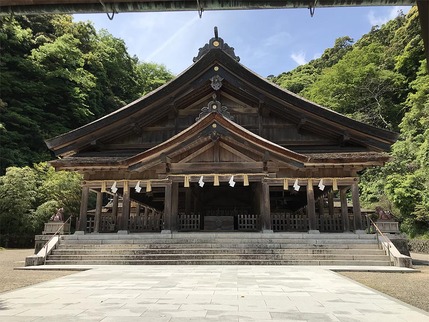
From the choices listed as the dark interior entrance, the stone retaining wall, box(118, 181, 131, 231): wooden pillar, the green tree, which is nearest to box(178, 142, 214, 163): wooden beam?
box(118, 181, 131, 231): wooden pillar

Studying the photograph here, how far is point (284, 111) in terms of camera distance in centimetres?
1669

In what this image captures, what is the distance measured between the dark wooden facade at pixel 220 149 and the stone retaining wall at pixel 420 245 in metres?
11.8

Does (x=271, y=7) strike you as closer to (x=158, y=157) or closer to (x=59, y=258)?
(x=158, y=157)

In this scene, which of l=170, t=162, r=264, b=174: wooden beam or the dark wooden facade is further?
l=170, t=162, r=264, b=174: wooden beam

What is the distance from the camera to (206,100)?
17.8 m

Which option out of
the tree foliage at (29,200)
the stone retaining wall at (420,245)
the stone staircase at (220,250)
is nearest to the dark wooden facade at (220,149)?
the stone staircase at (220,250)

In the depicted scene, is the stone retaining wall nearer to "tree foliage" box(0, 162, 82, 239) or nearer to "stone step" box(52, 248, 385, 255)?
"stone step" box(52, 248, 385, 255)

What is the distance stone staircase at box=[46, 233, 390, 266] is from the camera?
11688 mm

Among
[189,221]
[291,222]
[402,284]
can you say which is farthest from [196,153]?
[402,284]

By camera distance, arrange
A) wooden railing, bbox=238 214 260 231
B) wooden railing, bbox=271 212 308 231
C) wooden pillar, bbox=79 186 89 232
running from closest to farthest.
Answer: wooden pillar, bbox=79 186 89 232, wooden railing, bbox=271 212 308 231, wooden railing, bbox=238 214 260 231

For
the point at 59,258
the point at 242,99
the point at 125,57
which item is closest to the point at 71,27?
the point at 125,57

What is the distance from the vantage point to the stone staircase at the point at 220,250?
11688mm

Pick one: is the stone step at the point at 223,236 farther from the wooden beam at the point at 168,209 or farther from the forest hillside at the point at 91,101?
the forest hillside at the point at 91,101

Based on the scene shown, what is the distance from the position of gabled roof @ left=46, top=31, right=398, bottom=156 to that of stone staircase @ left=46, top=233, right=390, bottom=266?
5.27 meters
